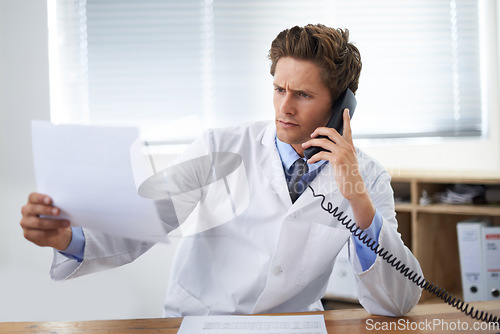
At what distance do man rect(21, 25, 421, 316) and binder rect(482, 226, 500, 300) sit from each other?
47cm

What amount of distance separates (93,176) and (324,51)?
655 mm

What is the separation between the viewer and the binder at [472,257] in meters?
1.45

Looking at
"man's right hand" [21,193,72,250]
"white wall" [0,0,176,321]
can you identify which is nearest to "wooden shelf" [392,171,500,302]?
"white wall" [0,0,176,321]

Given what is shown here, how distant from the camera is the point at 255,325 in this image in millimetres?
888

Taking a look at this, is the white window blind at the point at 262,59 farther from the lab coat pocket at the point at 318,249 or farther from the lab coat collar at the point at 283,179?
the lab coat pocket at the point at 318,249

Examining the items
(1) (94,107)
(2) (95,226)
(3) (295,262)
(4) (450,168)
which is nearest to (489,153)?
(4) (450,168)

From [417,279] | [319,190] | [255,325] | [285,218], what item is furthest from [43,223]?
[417,279]

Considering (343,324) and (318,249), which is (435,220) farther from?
(343,324)

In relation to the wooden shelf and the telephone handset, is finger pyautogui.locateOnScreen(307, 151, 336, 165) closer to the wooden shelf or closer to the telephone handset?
the telephone handset

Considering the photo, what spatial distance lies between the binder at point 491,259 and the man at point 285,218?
1.55 feet

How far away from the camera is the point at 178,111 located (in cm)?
177

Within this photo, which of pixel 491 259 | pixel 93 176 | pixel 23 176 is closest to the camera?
pixel 93 176

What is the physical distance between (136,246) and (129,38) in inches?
37.0

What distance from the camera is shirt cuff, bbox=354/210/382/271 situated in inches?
39.2
